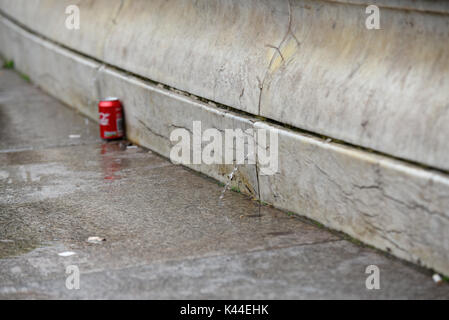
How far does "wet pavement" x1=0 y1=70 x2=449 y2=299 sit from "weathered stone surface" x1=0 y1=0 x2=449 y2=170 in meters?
0.64

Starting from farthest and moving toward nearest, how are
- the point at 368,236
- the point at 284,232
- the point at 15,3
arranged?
the point at 15,3 < the point at 284,232 < the point at 368,236

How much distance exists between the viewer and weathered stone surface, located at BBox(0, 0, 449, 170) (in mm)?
3920

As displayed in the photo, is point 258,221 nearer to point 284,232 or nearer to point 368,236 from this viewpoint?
point 284,232

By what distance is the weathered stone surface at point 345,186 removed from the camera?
3789mm

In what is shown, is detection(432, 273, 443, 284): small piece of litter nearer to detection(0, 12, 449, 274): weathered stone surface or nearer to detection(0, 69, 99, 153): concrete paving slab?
detection(0, 12, 449, 274): weathered stone surface

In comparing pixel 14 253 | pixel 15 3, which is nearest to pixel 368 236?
pixel 14 253

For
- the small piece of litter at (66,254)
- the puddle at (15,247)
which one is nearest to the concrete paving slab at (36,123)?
the puddle at (15,247)

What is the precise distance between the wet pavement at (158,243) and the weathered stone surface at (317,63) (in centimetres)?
64

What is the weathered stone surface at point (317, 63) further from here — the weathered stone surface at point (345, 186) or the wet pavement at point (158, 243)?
the wet pavement at point (158, 243)

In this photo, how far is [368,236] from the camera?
425 centimetres

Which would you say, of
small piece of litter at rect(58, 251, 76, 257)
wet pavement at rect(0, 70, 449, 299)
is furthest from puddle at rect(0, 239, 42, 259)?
small piece of litter at rect(58, 251, 76, 257)

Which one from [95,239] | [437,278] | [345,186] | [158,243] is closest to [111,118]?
[95,239]
